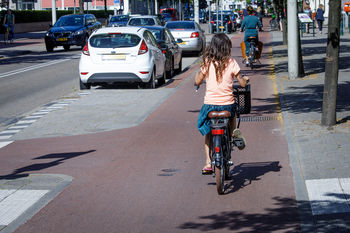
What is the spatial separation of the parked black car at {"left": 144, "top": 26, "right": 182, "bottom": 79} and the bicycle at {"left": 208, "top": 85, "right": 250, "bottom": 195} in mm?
12575

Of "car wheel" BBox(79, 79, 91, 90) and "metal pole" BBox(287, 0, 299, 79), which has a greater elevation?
"metal pole" BBox(287, 0, 299, 79)

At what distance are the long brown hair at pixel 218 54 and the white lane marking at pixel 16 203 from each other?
227cm

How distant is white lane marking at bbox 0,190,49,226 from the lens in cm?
649

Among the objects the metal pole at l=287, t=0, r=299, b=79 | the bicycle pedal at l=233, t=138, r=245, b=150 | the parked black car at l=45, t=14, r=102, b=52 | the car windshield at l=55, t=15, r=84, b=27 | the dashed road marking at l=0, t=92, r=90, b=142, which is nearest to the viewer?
the bicycle pedal at l=233, t=138, r=245, b=150

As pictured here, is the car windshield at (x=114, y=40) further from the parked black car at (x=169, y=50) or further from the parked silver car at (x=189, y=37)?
the parked silver car at (x=189, y=37)

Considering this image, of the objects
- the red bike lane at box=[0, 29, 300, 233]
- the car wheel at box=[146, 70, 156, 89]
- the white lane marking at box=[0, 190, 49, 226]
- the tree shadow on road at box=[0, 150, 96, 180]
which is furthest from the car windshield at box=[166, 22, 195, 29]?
the white lane marking at box=[0, 190, 49, 226]

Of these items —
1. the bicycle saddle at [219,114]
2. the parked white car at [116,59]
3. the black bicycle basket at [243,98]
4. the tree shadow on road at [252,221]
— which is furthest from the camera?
the parked white car at [116,59]

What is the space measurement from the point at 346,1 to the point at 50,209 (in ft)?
126

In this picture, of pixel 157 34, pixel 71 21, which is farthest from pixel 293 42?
pixel 71 21

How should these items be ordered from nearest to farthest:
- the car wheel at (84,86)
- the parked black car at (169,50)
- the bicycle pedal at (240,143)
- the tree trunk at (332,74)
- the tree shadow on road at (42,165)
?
the bicycle pedal at (240,143), the tree shadow on road at (42,165), the tree trunk at (332,74), the car wheel at (84,86), the parked black car at (169,50)

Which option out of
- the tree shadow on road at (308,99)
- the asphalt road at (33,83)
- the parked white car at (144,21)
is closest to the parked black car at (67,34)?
the parked white car at (144,21)

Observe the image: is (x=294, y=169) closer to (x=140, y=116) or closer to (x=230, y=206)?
(x=230, y=206)

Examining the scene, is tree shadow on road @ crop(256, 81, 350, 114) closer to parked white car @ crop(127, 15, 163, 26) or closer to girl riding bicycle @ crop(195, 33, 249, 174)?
girl riding bicycle @ crop(195, 33, 249, 174)

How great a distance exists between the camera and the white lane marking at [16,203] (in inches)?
256
